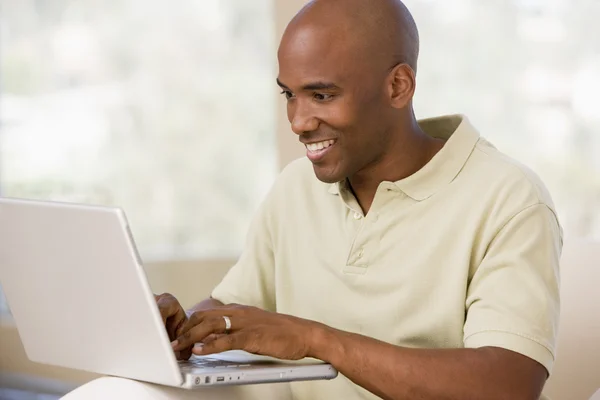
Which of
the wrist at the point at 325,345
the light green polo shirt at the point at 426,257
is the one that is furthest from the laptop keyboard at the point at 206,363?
the light green polo shirt at the point at 426,257

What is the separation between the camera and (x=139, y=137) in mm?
3768

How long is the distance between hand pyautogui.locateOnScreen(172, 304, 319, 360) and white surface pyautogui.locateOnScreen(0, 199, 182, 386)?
114 mm

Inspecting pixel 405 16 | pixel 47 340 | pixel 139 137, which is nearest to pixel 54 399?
pixel 139 137

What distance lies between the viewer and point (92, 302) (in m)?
1.52

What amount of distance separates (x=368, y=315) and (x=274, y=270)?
13.2 inches

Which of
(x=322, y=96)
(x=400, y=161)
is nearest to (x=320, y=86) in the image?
(x=322, y=96)

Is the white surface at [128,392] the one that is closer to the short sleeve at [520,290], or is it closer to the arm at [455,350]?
the arm at [455,350]

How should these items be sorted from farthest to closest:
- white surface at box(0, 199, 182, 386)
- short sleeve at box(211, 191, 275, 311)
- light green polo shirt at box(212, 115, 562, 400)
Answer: short sleeve at box(211, 191, 275, 311) → light green polo shirt at box(212, 115, 562, 400) → white surface at box(0, 199, 182, 386)

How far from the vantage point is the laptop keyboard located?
5.24 feet

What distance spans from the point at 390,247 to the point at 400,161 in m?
0.18

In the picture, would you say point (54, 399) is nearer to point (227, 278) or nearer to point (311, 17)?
point (227, 278)

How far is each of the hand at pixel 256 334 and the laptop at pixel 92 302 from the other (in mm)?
31

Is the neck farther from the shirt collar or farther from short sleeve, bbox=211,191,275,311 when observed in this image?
short sleeve, bbox=211,191,275,311

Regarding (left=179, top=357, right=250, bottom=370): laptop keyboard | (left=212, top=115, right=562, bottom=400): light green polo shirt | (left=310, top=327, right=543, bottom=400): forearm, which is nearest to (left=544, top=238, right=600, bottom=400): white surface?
(left=212, top=115, right=562, bottom=400): light green polo shirt
